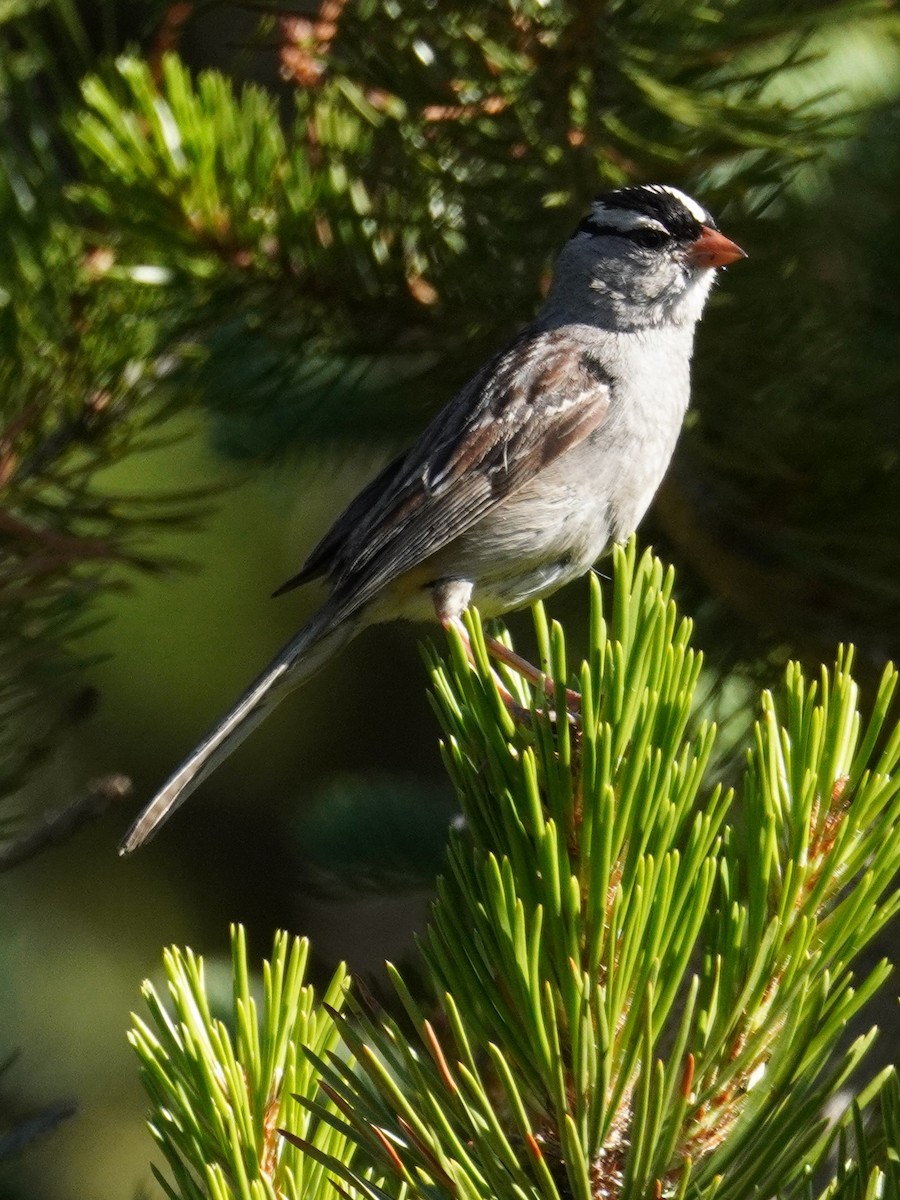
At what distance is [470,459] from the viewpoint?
2.79 m

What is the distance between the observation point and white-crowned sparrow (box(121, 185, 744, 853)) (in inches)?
104

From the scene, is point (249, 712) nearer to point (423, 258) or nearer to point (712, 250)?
point (423, 258)

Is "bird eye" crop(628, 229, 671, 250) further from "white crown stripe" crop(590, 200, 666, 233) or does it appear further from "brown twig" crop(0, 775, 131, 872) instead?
"brown twig" crop(0, 775, 131, 872)

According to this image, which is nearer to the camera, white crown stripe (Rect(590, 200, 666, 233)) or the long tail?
the long tail

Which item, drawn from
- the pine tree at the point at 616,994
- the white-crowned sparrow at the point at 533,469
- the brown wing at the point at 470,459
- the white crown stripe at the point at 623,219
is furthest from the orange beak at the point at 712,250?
the pine tree at the point at 616,994

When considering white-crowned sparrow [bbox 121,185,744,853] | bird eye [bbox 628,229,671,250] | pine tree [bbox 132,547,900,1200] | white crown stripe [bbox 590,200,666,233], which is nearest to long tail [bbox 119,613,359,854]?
white-crowned sparrow [bbox 121,185,744,853]

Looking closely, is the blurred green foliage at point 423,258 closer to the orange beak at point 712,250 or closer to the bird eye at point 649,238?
the orange beak at point 712,250

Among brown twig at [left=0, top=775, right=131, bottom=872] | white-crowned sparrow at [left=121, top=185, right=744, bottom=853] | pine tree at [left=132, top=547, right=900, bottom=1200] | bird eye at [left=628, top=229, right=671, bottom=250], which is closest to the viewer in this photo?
pine tree at [left=132, top=547, right=900, bottom=1200]

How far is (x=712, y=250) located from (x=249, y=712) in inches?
46.5

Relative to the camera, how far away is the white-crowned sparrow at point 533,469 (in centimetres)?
264

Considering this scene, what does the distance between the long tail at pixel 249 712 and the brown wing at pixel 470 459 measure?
0.07 m

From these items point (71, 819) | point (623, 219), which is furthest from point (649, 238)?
point (71, 819)

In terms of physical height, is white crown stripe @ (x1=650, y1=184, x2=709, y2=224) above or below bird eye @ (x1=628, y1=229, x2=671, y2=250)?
below

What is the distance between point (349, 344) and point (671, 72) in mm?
689
